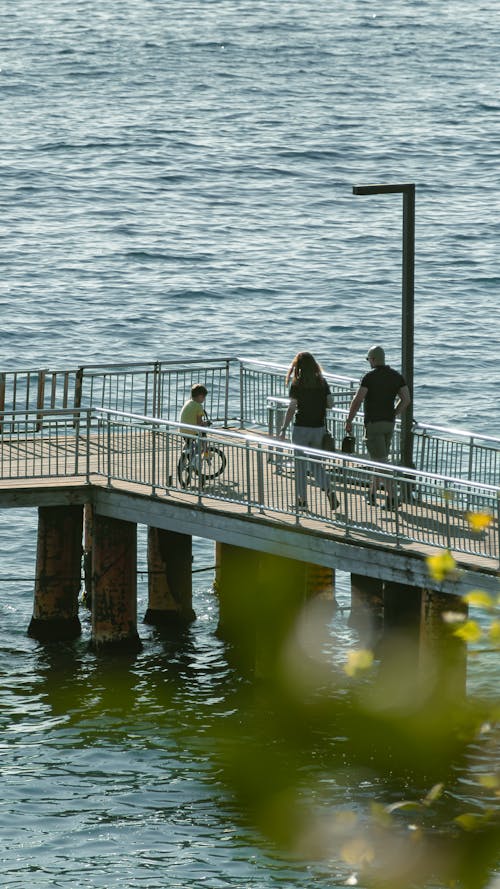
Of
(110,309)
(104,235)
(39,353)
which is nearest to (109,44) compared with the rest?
(104,235)

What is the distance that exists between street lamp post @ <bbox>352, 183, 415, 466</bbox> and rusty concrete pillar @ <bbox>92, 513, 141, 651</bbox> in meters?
3.71

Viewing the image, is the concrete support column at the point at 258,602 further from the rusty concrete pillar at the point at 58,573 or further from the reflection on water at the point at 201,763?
the rusty concrete pillar at the point at 58,573

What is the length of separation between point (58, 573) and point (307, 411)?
4453 mm

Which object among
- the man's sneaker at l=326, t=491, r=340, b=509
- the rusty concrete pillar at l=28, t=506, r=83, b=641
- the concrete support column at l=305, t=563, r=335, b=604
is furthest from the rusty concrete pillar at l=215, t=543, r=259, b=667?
the man's sneaker at l=326, t=491, r=340, b=509

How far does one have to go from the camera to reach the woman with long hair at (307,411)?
65.8 ft

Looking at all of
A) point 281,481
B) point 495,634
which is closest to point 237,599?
point 281,481

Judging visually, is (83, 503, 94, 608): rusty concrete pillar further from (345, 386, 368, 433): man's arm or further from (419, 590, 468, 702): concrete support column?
(419, 590, 468, 702): concrete support column

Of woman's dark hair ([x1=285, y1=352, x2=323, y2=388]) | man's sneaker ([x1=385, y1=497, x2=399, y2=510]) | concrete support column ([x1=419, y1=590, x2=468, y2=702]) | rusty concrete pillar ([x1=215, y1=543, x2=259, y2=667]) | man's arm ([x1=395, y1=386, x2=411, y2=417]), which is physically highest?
woman's dark hair ([x1=285, y1=352, x2=323, y2=388])

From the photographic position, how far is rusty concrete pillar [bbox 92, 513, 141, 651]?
72.6 feet

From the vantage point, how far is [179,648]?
79.2ft

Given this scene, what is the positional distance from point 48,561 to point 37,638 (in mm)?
1578

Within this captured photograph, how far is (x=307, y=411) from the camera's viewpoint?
2045cm

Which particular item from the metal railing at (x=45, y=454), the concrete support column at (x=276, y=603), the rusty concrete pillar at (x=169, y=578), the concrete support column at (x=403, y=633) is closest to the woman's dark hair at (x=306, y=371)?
the concrete support column at (x=276, y=603)

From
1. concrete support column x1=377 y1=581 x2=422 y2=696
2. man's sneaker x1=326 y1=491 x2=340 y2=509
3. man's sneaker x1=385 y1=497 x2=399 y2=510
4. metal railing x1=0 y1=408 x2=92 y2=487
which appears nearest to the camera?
man's sneaker x1=385 y1=497 x2=399 y2=510
